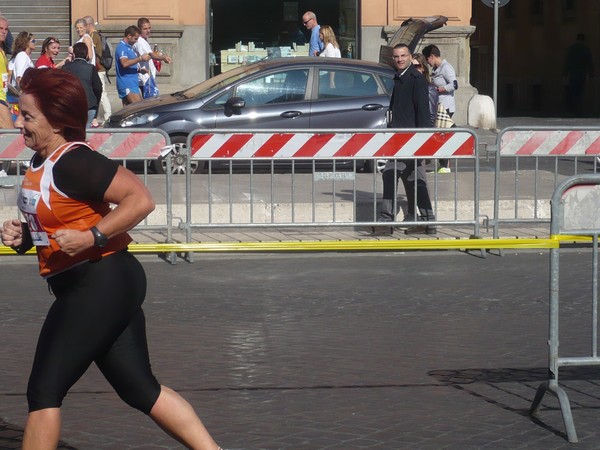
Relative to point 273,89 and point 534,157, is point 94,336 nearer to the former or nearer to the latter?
point 534,157

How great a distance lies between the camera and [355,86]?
1759 centimetres

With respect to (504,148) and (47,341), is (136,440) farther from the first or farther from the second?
(504,148)

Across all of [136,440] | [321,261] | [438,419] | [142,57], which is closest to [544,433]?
[438,419]

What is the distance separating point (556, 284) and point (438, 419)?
851 mm

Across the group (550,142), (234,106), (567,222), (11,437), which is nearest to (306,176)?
(550,142)

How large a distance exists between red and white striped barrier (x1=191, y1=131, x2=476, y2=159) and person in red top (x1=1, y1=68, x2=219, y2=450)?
7.02 metres

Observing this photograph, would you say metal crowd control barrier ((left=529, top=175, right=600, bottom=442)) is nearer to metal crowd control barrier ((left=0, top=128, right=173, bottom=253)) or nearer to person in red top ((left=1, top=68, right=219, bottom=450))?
person in red top ((left=1, top=68, right=219, bottom=450))

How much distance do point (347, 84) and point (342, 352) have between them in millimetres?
10026

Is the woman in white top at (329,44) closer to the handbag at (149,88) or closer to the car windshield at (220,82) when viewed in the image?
the handbag at (149,88)

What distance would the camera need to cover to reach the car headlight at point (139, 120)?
668 inches

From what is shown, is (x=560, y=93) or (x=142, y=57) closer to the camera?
(x=142, y=57)

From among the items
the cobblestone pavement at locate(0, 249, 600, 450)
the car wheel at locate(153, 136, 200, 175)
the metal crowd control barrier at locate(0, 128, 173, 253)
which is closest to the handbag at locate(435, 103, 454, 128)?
the car wheel at locate(153, 136, 200, 175)

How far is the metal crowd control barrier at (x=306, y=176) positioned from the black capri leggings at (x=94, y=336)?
22.3 feet

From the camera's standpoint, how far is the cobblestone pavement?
6199mm
